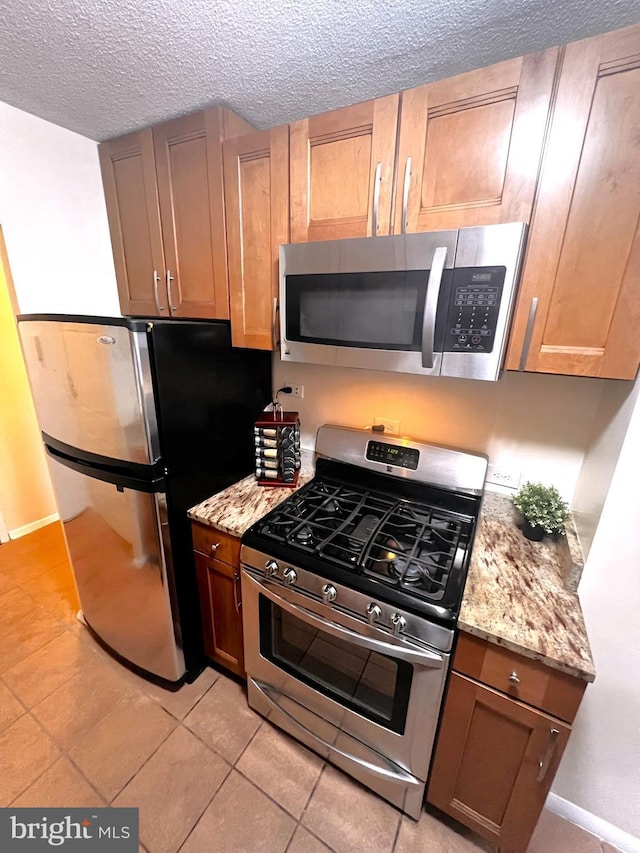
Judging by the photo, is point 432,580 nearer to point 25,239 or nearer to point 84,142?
point 25,239

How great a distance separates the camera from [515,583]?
3.41ft

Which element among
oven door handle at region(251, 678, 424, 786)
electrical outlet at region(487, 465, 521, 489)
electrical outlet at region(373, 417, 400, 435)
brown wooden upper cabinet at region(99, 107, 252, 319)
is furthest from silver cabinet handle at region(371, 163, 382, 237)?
oven door handle at region(251, 678, 424, 786)

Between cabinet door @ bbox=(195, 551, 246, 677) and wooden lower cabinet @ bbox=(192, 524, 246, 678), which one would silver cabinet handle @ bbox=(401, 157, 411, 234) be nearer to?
wooden lower cabinet @ bbox=(192, 524, 246, 678)

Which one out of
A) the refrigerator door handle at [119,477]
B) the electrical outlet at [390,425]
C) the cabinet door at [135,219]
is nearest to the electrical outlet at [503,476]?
the electrical outlet at [390,425]

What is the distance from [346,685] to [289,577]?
44 centimetres

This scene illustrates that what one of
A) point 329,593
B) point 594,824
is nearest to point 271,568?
point 329,593

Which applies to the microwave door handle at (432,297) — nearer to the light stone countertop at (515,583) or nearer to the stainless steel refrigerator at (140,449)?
the light stone countertop at (515,583)

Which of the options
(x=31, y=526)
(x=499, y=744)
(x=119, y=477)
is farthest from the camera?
(x=31, y=526)

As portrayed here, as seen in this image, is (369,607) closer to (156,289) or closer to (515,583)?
(515,583)

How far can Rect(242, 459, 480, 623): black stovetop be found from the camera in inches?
39.3

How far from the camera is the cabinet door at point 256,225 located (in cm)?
120

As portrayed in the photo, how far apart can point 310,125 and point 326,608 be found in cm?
158

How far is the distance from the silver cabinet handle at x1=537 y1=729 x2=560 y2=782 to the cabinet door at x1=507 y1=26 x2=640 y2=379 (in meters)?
0.94

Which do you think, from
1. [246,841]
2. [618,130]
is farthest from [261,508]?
[618,130]
